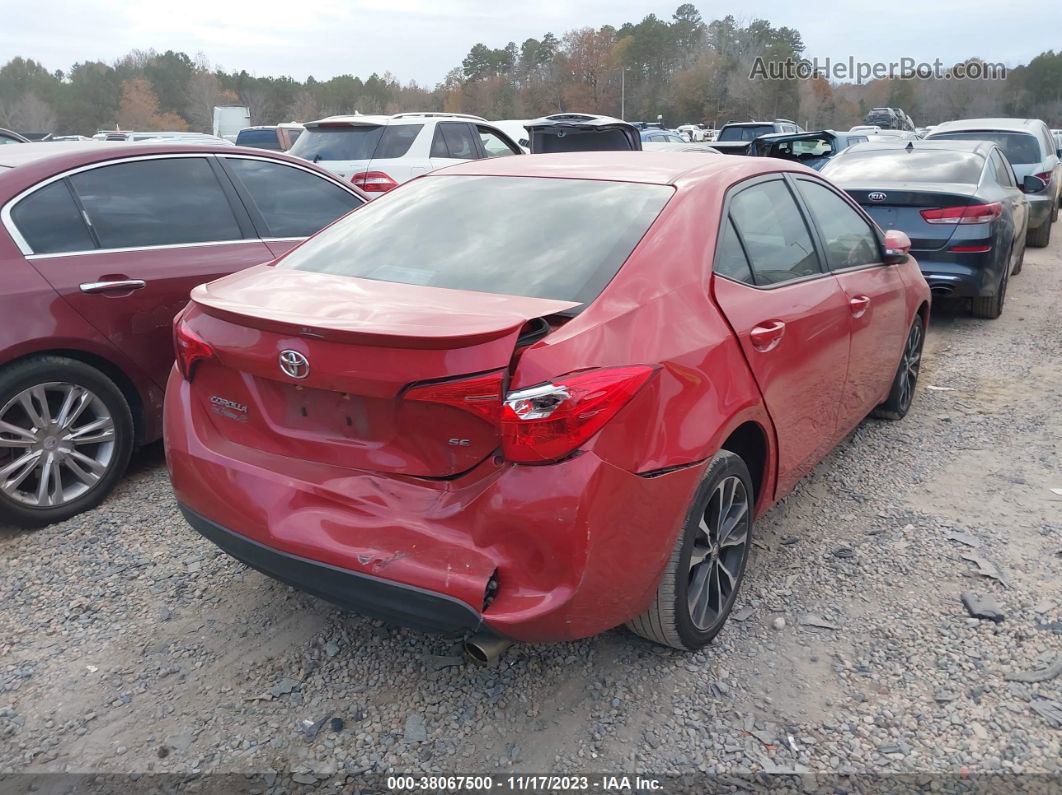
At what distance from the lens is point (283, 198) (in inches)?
187

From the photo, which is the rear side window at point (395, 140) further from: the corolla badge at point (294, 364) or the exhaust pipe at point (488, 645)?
the exhaust pipe at point (488, 645)

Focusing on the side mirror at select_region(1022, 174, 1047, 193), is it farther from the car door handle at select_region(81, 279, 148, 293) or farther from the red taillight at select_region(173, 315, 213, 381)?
the red taillight at select_region(173, 315, 213, 381)

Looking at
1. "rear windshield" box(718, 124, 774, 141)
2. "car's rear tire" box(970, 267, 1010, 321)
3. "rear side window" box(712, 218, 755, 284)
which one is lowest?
"car's rear tire" box(970, 267, 1010, 321)

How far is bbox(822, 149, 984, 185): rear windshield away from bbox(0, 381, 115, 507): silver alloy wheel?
6.43 m

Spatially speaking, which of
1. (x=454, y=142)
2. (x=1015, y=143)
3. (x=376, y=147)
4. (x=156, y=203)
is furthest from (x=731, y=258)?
(x=1015, y=143)

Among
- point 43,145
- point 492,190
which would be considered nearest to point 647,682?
point 492,190

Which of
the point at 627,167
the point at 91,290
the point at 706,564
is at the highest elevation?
the point at 627,167

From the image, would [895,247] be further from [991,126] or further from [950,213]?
[991,126]

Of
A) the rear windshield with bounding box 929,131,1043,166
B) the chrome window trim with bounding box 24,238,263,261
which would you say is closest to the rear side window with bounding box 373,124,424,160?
the chrome window trim with bounding box 24,238,263,261

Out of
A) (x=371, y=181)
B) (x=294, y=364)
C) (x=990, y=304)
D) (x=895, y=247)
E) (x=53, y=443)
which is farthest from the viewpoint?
(x=371, y=181)

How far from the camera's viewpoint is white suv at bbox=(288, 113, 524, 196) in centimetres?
967

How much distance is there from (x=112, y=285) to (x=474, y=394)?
2.46 metres

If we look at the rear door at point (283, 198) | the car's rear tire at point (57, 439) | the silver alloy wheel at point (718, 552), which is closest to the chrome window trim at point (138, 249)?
the rear door at point (283, 198)

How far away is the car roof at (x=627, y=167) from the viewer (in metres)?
3.03
